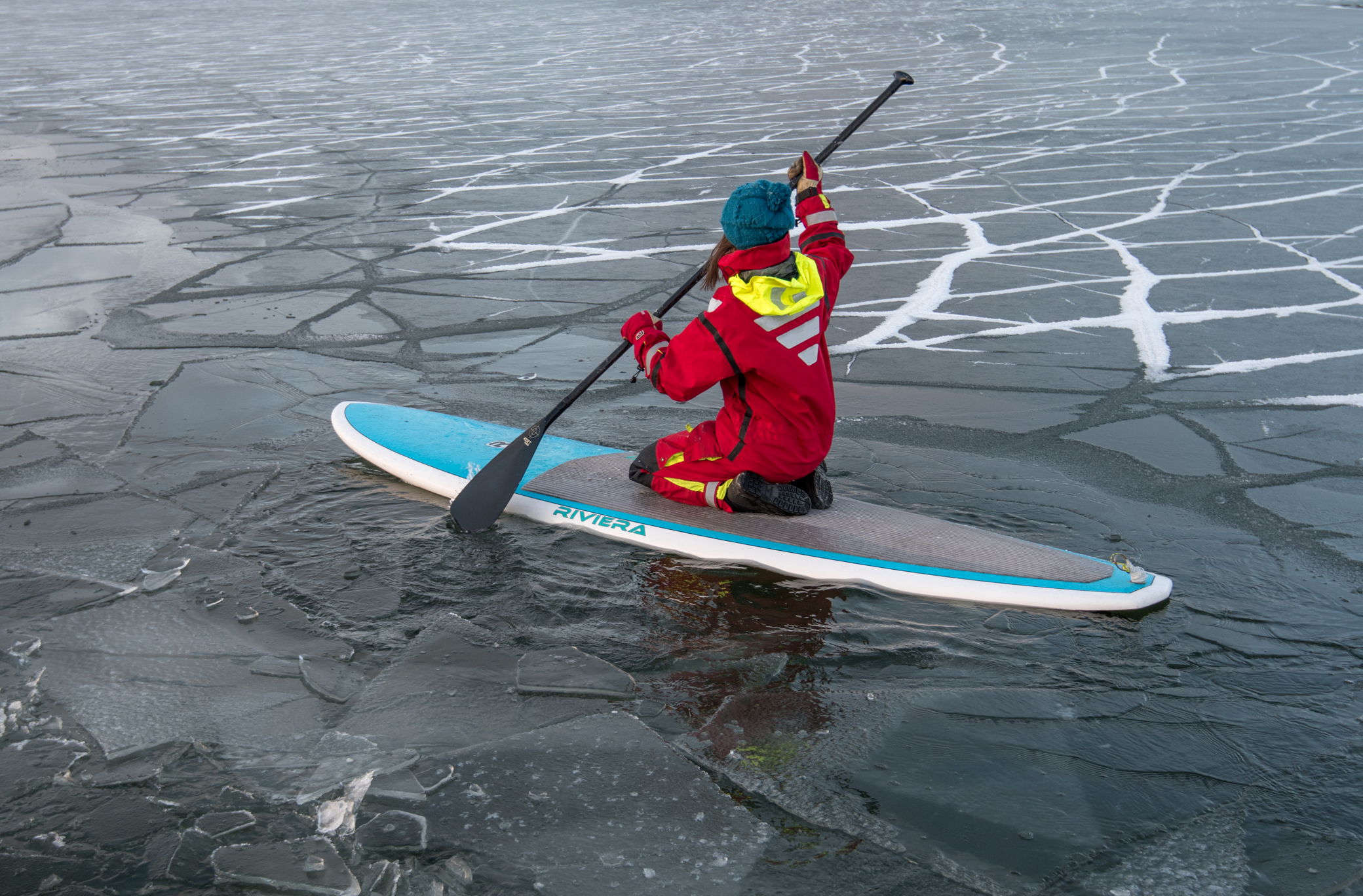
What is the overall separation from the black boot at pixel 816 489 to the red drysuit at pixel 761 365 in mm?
101

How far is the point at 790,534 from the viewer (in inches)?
128

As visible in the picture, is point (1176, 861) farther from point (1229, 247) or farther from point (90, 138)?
point (90, 138)

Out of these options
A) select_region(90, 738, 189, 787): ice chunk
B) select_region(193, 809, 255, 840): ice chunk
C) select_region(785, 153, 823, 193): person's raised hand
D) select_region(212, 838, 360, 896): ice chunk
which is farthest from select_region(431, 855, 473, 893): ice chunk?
select_region(785, 153, 823, 193): person's raised hand

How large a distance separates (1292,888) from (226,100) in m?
13.8

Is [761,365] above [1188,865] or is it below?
above

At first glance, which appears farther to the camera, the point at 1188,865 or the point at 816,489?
Answer: the point at 816,489

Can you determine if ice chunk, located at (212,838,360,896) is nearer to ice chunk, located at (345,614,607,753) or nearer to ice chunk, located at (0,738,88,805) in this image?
ice chunk, located at (345,614,607,753)

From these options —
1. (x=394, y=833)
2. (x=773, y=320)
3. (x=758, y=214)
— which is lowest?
(x=394, y=833)

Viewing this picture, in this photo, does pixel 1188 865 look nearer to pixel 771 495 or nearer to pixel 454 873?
pixel 454 873

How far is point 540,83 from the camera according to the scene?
48.5 ft

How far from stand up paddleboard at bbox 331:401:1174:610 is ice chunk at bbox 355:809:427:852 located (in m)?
1.31

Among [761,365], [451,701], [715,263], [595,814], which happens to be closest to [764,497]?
[761,365]

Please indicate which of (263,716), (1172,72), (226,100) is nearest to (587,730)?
(263,716)

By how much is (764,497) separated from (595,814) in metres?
1.28
